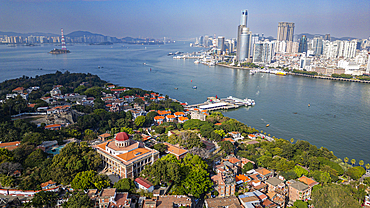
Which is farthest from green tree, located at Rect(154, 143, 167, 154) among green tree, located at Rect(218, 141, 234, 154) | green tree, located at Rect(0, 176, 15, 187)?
green tree, located at Rect(0, 176, 15, 187)

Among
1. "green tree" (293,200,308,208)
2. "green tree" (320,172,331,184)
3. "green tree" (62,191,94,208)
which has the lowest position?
"green tree" (293,200,308,208)

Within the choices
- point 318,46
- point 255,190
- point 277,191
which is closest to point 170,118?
point 255,190

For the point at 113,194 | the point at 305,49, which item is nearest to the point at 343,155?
the point at 113,194

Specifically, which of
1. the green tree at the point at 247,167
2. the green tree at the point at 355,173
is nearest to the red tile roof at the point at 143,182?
the green tree at the point at 247,167

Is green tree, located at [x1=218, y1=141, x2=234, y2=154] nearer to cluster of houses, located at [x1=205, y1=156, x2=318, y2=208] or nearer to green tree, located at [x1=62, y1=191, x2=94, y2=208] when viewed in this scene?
cluster of houses, located at [x1=205, y1=156, x2=318, y2=208]

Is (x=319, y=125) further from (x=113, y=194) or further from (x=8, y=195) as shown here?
(x=8, y=195)

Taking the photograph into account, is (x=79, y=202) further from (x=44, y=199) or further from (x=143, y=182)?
(x=143, y=182)
